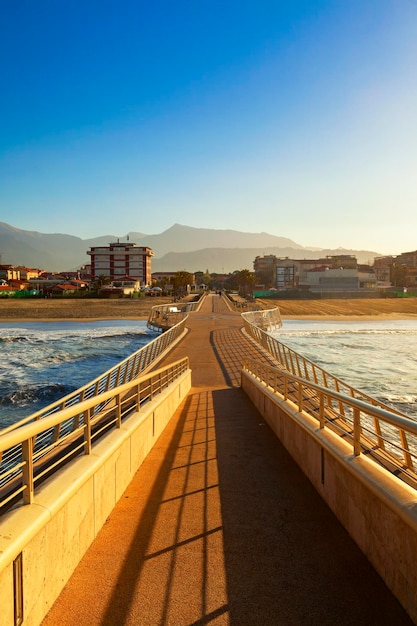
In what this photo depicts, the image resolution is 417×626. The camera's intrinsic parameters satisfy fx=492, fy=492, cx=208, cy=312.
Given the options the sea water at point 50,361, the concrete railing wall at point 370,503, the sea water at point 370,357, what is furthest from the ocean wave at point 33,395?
the concrete railing wall at point 370,503

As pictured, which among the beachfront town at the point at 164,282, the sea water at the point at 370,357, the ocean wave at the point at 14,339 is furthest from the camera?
the beachfront town at the point at 164,282

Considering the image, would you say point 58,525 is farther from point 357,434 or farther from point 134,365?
point 134,365

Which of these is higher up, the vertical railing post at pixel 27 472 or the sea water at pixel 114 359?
the vertical railing post at pixel 27 472

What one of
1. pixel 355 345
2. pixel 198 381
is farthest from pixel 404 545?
pixel 355 345

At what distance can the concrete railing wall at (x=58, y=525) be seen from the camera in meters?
2.72

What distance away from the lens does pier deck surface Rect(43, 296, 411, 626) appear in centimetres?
305

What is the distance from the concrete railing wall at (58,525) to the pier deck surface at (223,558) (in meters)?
0.13

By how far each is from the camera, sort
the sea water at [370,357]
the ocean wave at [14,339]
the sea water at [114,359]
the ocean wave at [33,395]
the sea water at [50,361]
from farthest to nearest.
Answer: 1. the ocean wave at [14,339]
2. the sea water at [370,357]
3. the sea water at [114,359]
4. the sea water at [50,361]
5. the ocean wave at [33,395]

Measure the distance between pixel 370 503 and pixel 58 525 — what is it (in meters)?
2.24

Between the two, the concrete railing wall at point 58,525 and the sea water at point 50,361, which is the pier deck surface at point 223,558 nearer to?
the concrete railing wall at point 58,525

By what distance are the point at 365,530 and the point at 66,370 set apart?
22288mm

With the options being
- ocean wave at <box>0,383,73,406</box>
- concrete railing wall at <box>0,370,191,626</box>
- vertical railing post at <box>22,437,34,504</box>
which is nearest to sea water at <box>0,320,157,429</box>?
ocean wave at <box>0,383,73,406</box>

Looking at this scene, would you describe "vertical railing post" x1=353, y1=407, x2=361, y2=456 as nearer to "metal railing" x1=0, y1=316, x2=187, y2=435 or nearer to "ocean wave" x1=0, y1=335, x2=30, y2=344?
"metal railing" x1=0, y1=316, x2=187, y2=435

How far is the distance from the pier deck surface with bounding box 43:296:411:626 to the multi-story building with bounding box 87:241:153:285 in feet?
493
